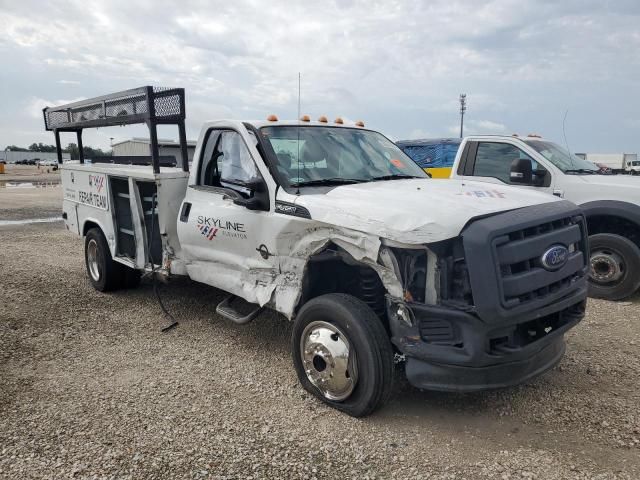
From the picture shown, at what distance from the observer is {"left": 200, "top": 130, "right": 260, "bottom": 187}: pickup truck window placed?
439cm

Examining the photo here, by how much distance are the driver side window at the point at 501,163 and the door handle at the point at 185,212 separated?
4.03m

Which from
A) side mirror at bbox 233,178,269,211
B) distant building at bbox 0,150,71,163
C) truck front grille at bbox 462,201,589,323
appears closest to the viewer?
truck front grille at bbox 462,201,589,323

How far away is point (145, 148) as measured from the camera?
24.8ft

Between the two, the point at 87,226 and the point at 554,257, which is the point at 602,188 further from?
the point at 87,226

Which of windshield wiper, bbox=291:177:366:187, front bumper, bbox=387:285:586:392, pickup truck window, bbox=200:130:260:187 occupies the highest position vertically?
pickup truck window, bbox=200:130:260:187

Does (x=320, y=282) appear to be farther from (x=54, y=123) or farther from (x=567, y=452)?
(x=54, y=123)

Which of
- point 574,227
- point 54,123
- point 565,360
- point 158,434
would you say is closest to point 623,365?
point 565,360

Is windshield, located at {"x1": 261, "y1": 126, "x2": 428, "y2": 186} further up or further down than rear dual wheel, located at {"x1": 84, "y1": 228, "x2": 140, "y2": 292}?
further up

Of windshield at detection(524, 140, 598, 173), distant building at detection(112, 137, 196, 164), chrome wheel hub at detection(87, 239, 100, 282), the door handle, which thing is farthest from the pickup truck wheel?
windshield at detection(524, 140, 598, 173)

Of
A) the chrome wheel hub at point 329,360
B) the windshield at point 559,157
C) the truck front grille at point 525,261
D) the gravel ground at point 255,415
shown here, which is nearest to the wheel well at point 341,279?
the chrome wheel hub at point 329,360

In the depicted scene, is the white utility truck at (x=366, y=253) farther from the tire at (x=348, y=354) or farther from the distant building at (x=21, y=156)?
the distant building at (x=21, y=156)

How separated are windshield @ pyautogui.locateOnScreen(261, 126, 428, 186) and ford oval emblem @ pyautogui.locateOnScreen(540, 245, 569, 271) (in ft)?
5.05

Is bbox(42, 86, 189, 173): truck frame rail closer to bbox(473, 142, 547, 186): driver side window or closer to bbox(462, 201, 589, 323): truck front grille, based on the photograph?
bbox(462, 201, 589, 323): truck front grille

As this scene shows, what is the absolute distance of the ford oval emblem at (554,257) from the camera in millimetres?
3281
